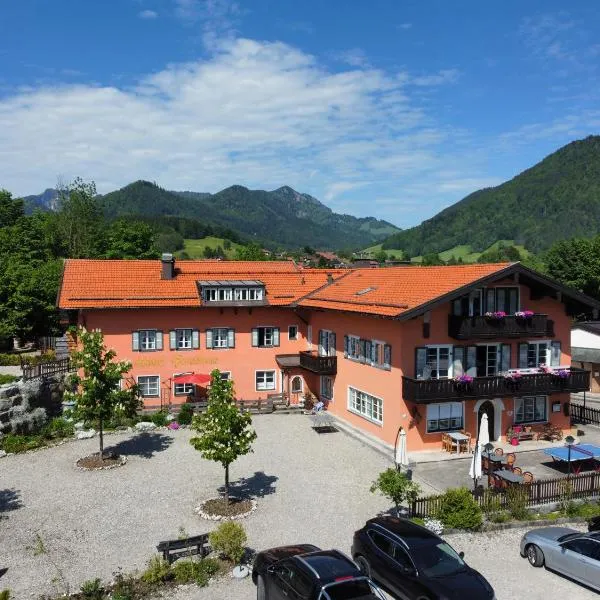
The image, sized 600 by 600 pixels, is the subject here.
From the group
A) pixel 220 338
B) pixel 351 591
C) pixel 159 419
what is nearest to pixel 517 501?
pixel 351 591

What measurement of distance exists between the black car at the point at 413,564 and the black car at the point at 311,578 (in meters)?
1.49

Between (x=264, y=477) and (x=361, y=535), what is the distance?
8374mm

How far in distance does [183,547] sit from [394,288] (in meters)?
17.4

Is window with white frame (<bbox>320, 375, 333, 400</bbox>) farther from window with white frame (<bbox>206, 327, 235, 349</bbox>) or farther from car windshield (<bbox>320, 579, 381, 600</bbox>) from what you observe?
car windshield (<bbox>320, 579, 381, 600</bbox>)

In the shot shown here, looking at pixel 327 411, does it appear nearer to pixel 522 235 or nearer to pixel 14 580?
pixel 14 580

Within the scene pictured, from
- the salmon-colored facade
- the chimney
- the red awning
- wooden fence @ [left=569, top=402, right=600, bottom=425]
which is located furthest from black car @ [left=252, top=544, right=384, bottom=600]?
the chimney

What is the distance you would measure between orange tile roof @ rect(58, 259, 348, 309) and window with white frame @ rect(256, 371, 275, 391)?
4475 millimetres

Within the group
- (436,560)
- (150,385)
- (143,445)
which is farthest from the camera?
(150,385)

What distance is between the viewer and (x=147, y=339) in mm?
34094

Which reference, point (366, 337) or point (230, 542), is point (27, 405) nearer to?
point (366, 337)

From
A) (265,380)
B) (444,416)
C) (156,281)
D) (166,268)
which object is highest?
(166,268)

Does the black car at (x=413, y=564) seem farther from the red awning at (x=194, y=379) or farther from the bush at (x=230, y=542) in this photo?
the red awning at (x=194, y=379)

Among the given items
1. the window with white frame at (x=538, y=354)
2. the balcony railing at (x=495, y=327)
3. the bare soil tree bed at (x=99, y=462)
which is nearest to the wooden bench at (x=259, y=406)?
the bare soil tree bed at (x=99, y=462)

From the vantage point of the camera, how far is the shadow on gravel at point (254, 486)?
21344 mm
